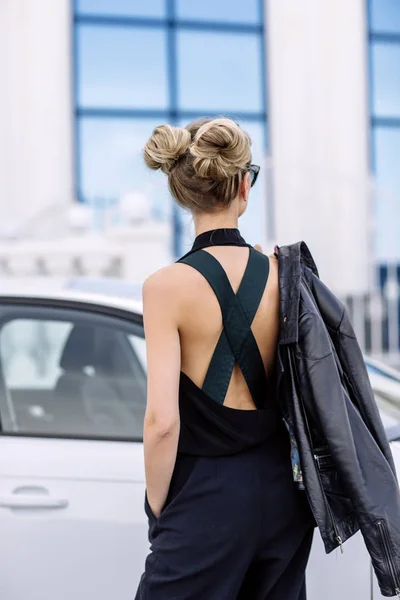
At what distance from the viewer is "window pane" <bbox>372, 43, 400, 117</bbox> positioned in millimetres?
10273

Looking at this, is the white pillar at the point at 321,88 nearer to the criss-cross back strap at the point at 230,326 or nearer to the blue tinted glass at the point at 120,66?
the blue tinted glass at the point at 120,66

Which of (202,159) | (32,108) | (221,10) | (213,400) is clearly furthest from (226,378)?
(221,10)

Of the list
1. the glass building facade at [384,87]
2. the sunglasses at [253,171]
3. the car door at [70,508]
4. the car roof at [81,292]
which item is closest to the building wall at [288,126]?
the glass building facade at [384,87]

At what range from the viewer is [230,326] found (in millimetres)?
1490

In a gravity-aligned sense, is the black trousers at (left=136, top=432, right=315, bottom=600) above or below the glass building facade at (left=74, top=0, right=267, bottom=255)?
below

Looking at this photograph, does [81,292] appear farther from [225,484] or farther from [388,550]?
[388,550]

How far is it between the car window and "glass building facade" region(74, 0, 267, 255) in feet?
20.0

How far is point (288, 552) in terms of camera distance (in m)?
1.57

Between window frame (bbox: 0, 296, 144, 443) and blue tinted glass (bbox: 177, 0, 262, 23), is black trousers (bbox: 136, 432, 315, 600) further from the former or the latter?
blue tinted glass (bbox: 177, 0, 262, 23)

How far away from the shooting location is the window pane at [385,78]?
404 inches

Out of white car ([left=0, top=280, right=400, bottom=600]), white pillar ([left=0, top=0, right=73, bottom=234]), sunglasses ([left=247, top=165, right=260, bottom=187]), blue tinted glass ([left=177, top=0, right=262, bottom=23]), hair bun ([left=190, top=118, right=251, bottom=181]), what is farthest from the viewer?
blue tinted glass ([left=177, top=0, right=262, bottom=23])

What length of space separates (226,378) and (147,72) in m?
8.74

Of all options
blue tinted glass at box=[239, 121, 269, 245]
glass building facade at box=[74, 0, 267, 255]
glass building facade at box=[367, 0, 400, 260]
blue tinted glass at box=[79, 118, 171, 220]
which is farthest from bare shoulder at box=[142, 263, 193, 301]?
glass building facade at box=[367, 0, 400, 260]

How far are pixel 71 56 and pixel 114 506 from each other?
8189 mm
